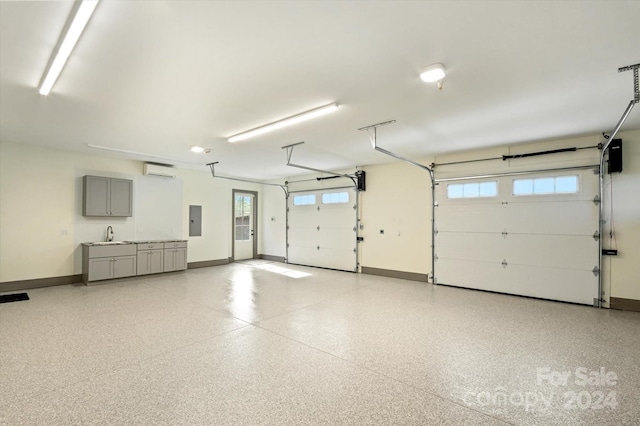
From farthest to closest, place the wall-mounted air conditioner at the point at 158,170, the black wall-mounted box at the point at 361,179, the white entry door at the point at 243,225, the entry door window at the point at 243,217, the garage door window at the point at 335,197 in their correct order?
the entry door window at the point at 243,217 < the white entry door at the point at 243,225 < the garage door window at the point at 335,197 < the black wall-mounted box at the point at 361,179 < the wall-mounted air conditioner at the point at 158,170

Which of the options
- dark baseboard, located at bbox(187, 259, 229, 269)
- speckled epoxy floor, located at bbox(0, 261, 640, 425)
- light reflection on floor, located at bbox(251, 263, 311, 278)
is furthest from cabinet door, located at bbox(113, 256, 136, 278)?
light reflection on floor, located at bbox(251, 263, 311, 278)

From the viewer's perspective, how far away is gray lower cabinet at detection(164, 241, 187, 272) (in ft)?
23.6

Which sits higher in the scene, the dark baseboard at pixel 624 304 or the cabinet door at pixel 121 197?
the cabinet door at pixel 121 197

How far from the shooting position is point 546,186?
203 inches

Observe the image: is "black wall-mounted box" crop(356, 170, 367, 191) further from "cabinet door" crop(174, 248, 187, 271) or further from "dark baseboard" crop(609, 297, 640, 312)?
"dark baseboard" crop(609, 297, 640, 312)

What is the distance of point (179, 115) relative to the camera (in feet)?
13.0

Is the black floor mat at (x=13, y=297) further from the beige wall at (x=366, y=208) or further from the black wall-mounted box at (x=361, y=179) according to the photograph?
the black wall-mounted box at (x=361, y=179)

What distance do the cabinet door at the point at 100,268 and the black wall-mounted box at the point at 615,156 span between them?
928 centimetres

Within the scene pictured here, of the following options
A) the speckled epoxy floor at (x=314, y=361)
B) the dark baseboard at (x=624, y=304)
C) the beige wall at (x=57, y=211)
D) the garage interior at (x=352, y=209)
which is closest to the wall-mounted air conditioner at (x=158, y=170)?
the garage interior at (x=352, y=209)

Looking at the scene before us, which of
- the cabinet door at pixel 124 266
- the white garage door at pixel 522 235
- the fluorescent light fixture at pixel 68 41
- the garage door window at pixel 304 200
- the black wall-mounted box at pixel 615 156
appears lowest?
the cabinet door at pixel 124 266

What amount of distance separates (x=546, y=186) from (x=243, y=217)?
812 cm

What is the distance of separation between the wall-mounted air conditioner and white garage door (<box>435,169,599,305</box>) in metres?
6.59

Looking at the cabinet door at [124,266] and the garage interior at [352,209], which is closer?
the garage interior at [352,209]

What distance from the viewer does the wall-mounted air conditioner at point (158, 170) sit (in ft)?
23.5
